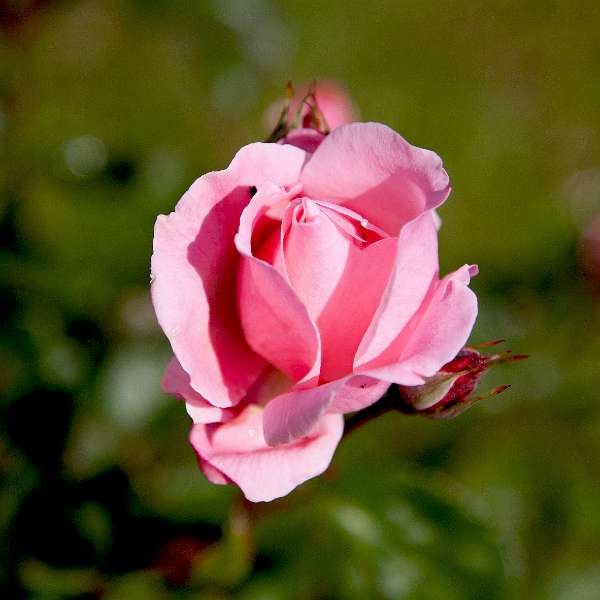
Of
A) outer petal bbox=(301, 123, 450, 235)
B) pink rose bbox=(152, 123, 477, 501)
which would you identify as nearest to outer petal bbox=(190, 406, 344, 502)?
pink rose bbox=(152, 123, 477, 501)

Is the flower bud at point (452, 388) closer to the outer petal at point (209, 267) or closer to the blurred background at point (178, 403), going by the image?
the outer petal at point (209, 267)

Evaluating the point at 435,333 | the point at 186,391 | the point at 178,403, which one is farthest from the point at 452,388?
the point at 178,403

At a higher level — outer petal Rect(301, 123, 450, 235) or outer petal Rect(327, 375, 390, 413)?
outer petal Rect(301, 123, 450, 235)

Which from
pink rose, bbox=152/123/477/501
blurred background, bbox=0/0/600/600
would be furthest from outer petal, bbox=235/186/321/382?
Result: blurred background, bbox=0/0/600/600

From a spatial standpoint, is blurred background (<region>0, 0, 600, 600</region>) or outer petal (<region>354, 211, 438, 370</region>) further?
blurred background (<region>0, 0, 600, 600</region>)

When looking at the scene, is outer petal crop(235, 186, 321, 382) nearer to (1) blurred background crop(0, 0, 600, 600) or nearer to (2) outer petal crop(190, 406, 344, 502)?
(2) outer petal crop(190, 406, 344, 502)

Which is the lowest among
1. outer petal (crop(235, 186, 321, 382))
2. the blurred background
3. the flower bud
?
the blurred background

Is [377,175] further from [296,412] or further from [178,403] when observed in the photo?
[178,403]
